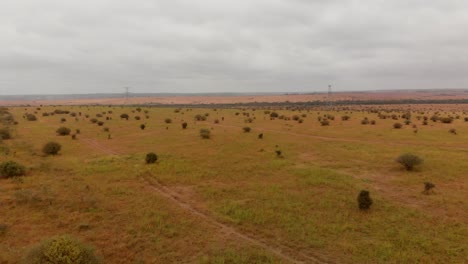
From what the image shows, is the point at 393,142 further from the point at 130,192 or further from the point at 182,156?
the point at 130,192

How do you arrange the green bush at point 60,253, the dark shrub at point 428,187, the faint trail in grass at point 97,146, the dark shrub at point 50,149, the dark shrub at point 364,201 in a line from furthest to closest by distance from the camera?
the faint trail in grass at point 97,146, the dark shrub at point 50,149, the dark shrub at point 428,187, the dark shrub at point 364,201, the green bush at point 60,253

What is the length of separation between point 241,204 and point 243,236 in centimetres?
428

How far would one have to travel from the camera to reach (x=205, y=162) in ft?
108

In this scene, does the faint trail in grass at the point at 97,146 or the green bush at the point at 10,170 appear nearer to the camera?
the green bush at the point at 10,170

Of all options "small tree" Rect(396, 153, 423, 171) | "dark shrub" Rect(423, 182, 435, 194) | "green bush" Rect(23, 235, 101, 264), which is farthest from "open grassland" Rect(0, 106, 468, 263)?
"green bush" Rect(23, 235, 101, 264)

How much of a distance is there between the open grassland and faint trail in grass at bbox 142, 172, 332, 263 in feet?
0.22

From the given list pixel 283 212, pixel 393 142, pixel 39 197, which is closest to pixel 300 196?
pixel 283 212

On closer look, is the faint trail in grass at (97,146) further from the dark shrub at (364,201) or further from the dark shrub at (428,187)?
the dark shrub at (428,187)

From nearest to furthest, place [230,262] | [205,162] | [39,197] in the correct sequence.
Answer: [230,262], [39,197], [205,162]

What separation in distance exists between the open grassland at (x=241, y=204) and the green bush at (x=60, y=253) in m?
1.81

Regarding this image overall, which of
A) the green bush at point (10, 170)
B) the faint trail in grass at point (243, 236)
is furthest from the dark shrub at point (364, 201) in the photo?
the green bush at point (10, 170)

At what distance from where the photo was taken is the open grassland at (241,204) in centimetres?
1565

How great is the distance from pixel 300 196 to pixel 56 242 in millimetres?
14968

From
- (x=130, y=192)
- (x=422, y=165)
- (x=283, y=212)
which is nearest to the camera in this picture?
(x=283, y=212)
